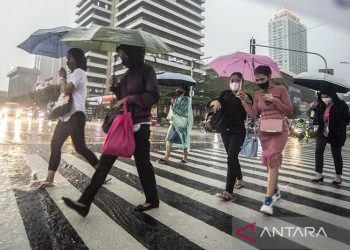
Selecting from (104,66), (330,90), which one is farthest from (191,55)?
(330,90)

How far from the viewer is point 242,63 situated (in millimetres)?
5117

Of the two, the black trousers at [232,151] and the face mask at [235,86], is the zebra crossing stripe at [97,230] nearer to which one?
the black trousers at [232,151]

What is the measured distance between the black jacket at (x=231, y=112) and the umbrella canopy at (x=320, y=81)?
1.59 m

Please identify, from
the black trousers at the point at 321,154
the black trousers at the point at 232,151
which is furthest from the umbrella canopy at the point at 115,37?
the black trousers at the point at 321,154

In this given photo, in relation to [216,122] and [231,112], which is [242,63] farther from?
[216,122]

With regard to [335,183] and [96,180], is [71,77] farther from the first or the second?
[335,183]

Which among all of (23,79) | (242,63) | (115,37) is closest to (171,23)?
(242,63)

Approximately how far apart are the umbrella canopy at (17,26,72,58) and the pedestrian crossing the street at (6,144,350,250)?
6.63 feet

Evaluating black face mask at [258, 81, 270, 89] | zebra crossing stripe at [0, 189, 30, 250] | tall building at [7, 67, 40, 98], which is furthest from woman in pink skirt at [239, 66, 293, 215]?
tall building at [7, 67, 40, 98]

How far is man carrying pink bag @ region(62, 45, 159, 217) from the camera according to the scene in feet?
10.4

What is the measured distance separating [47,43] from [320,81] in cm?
455

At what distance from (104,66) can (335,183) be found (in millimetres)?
92267

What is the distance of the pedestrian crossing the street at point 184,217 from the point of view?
2.70 meters

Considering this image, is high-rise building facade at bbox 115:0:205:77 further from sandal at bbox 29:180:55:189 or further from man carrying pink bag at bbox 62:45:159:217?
man carrying pink bag at bbox 62:45:159:217
